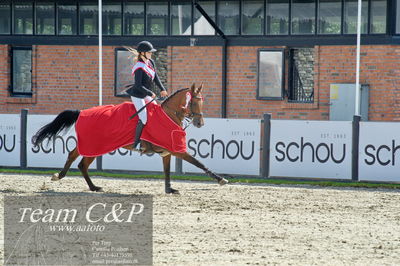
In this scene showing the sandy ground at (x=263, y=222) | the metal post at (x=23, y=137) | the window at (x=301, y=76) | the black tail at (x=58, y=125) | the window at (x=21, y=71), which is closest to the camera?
the sandy ground at (x=263, y=222)

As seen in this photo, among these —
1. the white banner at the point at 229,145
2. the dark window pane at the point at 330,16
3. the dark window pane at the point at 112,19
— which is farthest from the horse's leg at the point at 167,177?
the dark window pane at the point at 112,19

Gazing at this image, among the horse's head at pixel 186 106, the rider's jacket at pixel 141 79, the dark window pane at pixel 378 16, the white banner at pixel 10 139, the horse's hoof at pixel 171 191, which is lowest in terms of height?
the horse's hoof at pixel 171 191

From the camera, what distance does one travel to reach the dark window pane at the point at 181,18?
78.4 feet

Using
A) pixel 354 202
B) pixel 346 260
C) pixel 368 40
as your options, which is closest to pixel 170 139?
pixel 354 202

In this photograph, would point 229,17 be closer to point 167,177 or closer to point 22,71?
point 22,71

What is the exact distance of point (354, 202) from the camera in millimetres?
14742

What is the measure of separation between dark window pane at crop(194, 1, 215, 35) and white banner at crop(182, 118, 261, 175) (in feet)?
17.7

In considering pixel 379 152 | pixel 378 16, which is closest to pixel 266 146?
pixel 379 152

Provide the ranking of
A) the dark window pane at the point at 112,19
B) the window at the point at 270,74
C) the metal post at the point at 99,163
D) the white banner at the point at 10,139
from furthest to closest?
1. the dark window pane at the point at 112,19
2. the window at the point at 270,74
3. the white banner at the point at 10,139
4. the metal post at the point at 99,163

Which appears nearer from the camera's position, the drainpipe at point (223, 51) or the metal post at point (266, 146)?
the metal post at point (266, 146)

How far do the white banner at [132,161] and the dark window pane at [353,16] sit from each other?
6124 mm

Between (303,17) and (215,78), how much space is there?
2921mm

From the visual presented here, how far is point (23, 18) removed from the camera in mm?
25344

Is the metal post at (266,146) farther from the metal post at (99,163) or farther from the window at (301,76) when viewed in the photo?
the window at (301,76)
